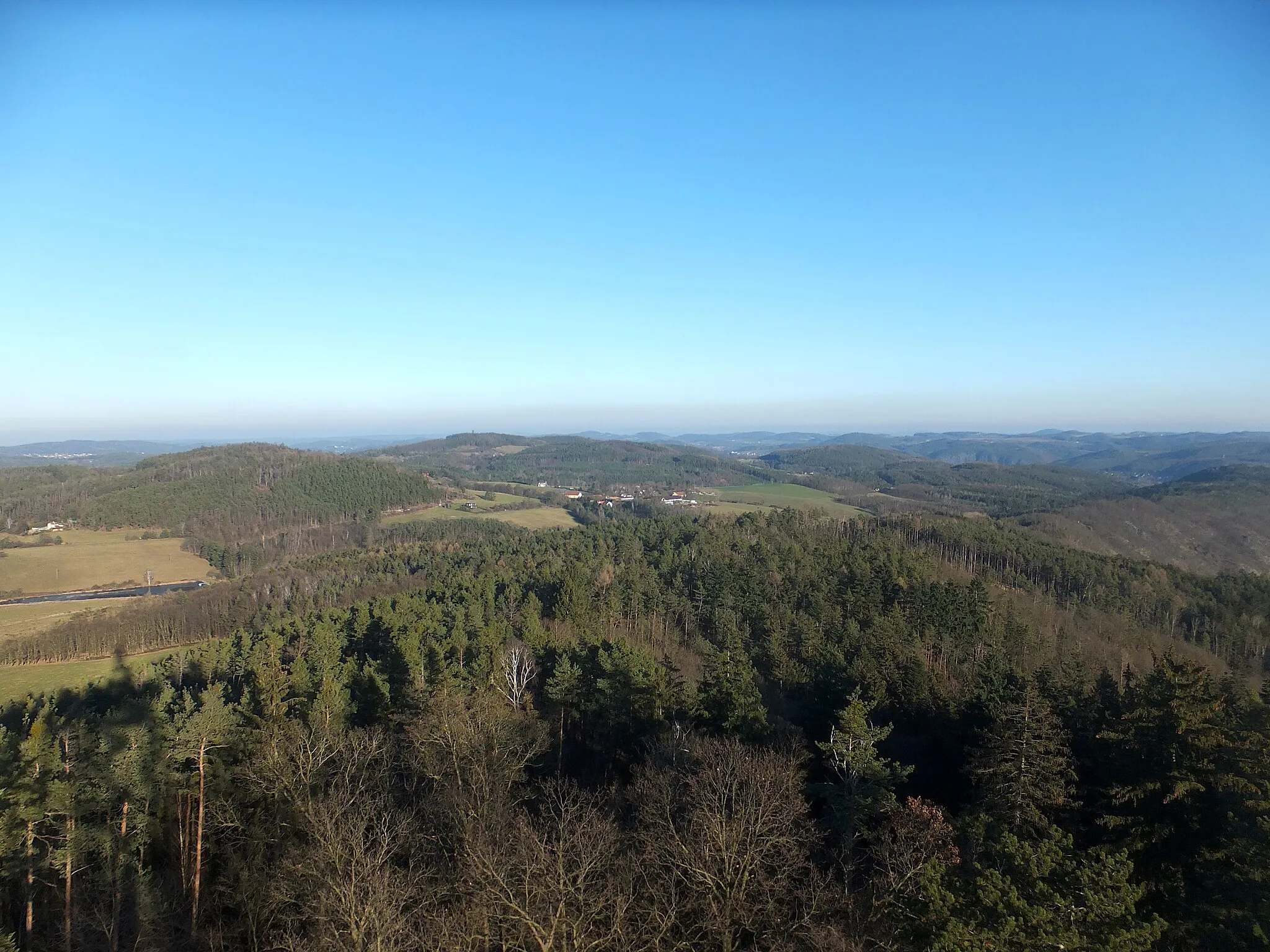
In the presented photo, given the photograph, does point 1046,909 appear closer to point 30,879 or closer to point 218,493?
point 30,879

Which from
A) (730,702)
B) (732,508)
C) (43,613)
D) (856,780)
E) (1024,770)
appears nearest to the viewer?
(1024,770)

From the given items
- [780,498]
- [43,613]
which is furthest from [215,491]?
[780,498]

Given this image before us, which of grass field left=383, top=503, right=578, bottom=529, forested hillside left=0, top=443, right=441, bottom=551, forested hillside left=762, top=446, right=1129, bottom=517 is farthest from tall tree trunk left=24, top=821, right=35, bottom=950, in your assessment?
forested hillside left=762, top=446, right=1129, bottom=517

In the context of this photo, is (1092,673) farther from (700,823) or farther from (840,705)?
(700,823)

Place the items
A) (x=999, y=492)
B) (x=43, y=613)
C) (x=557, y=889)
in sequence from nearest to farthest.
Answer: (x=557, y=889), (x=43, y=613), (x=999, y=492)

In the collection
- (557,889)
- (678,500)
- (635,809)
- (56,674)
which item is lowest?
(56,674)

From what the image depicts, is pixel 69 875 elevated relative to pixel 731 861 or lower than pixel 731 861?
lower
